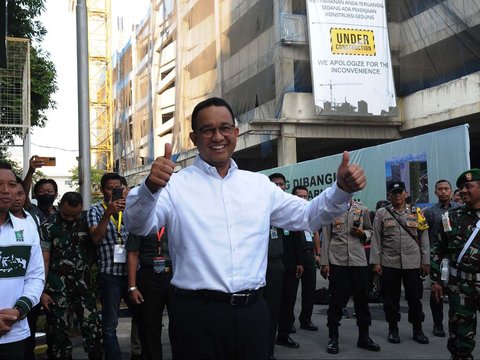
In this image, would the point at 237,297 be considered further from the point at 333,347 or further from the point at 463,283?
the point at 333,347

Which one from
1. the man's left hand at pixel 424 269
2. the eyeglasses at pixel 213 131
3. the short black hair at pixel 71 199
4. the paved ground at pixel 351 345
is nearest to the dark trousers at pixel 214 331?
the eyeglasses at pixel 213 131

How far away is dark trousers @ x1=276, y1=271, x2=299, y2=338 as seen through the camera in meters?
6.84

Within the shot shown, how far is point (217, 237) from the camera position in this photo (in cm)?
271

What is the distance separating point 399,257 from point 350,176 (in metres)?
4.39

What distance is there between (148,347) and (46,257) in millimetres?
1200

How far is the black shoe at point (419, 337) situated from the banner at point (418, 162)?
3416 mm

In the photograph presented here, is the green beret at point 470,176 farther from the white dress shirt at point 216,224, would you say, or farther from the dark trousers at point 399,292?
the white dress shirt at point 216,224

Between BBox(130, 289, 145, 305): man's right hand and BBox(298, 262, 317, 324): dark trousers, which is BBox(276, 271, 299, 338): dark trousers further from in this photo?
BBox(130, 289, 145, 305): man's right hand

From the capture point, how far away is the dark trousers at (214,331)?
2645 mm

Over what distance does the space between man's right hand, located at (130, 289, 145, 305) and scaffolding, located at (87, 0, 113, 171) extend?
162 ft

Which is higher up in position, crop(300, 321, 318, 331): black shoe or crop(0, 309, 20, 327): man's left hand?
crop(0, 309, 20, 327): man's left hand

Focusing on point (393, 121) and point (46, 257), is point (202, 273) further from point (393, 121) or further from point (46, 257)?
point (393, 121)

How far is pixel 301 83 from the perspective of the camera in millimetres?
19719

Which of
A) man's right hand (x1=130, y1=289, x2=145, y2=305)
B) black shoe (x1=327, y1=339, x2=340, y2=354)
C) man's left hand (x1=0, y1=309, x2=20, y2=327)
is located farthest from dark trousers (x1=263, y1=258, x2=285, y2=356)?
man's left hand (x1=0, y1=309, x2=20, y2=327)
